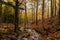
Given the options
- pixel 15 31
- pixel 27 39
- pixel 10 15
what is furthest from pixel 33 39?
pixel 10 15

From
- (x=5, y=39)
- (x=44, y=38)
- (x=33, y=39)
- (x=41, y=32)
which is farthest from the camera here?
(x=41, y=32)

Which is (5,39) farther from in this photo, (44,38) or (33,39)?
(44,38)

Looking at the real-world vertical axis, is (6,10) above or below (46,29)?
above

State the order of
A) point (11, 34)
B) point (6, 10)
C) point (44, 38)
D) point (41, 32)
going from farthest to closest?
point (6, 10)
point (41, 32)
point (44, 38)
point (11, 34)

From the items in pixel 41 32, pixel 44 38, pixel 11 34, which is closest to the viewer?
pixel 11 34

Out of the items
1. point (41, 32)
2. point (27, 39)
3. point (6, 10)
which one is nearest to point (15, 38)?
point (27, 39)

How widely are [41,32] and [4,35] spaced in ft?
23.1

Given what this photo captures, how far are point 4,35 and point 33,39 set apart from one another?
3.42 metres

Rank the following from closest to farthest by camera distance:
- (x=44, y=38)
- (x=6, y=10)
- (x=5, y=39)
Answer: (x=5, y=39) → (x=44, y=38) → (x=6, y=10)

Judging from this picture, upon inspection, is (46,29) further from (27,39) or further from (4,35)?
(4,35)

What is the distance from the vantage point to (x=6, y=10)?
2717 cm

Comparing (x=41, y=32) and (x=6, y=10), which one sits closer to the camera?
(x=41, y=32)

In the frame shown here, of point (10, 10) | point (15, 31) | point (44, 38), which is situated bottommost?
point (44, 38)

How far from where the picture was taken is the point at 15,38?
13742 millimetres
